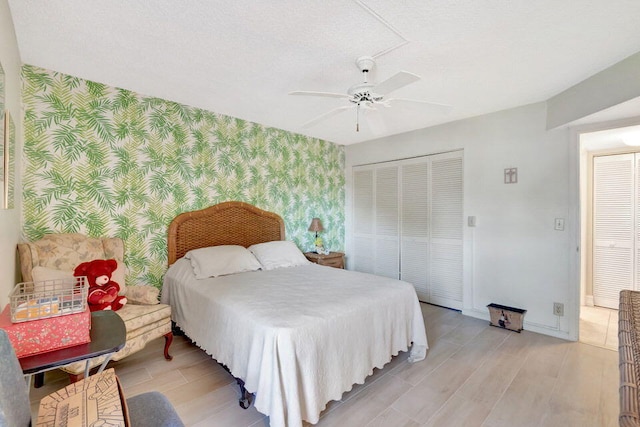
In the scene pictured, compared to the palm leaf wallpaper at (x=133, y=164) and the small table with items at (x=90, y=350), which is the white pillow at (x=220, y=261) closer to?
the palm leaf wallpaper at (x=133, y=164)

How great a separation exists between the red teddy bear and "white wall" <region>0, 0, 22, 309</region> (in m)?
0.38

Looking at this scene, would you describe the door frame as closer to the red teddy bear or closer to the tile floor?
the tile floor

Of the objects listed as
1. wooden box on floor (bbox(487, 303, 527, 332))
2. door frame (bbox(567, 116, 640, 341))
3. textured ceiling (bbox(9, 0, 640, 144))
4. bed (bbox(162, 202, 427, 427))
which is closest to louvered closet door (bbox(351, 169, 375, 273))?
bed (bbox(162, 202, 427, 427))

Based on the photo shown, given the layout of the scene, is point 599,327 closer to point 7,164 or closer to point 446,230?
point 446,230

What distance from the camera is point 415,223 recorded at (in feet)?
13.3

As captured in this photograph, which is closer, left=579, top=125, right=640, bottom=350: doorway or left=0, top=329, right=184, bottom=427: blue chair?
left=0, top=329, right=184, bottom=427: blue chair

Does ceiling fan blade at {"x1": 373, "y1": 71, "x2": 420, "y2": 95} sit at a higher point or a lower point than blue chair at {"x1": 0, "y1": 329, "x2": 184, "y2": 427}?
higher

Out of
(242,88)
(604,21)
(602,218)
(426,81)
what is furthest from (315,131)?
(602,218)

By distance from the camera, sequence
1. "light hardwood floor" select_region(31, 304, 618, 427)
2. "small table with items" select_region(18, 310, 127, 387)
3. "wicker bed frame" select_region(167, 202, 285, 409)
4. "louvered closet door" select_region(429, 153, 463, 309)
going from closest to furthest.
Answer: "small table with items" select_region(18, 310, 127, 387)
"light hardwood floor" select_region(31, 304, 618, 427)
"wicker bed frame" select_region(167, 202, 285, 409)
"louvered closet door" select_region(429, 153, 463, 309)

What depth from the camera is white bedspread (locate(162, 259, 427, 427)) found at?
159 cm

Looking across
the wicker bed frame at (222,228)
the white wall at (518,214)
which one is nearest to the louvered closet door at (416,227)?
→ the white wall at (518,214)

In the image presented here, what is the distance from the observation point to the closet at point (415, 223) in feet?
12.1

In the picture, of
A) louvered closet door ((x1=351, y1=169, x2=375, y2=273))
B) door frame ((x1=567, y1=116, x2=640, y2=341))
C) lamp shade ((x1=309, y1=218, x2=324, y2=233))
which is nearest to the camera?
door frame ((x1=567, y1=116, x2=640, y2=341))

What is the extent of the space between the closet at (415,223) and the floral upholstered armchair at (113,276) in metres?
3.07
